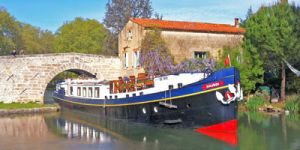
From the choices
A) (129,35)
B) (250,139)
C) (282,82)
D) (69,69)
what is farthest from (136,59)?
(250,139)

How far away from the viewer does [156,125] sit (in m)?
18.9

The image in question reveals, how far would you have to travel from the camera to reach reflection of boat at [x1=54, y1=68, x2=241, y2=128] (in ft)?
54.8

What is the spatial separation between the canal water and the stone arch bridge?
577 cm

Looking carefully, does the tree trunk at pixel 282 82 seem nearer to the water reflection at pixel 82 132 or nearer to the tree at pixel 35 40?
the water reflection at pixel 82 132

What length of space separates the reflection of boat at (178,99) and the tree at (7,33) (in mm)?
31681

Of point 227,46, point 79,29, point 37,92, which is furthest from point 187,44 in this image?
point 79,29

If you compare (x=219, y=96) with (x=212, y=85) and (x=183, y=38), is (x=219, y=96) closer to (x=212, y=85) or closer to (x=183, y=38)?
(x=212, y=85)

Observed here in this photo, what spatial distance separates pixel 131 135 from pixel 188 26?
48.8ft

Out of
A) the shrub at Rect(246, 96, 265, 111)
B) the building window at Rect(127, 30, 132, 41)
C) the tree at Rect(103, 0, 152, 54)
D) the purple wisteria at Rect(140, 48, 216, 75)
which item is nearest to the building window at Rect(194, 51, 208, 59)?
the purple wisteria at Rect(140, 48, 216, 75)

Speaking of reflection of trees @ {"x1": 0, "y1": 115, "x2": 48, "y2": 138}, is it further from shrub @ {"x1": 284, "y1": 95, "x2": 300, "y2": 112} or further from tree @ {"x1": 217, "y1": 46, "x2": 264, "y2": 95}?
shrub @ {"x1": 284, "y1": 95, "x2": 300, "y2": 112}

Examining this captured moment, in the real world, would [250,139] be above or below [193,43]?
below

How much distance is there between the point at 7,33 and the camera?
179ft

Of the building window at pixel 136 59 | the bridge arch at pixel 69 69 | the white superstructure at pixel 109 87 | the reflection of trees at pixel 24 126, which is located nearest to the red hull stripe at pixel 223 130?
the white superstructure at pixel 109 87

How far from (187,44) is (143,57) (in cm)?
344
